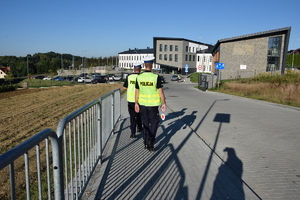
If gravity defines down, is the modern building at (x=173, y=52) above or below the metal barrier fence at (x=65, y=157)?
above

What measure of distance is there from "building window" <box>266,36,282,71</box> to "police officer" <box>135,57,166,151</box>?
36225 millimetres

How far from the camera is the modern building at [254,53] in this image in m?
35.8

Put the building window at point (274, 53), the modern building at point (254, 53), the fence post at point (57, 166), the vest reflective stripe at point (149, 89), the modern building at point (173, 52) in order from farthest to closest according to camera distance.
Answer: the modern building at point (173, 52)
the building window at point (274, 53)
the modern building at point (254, 53)
the vest reflective stripe at point (149, 89)
the fence post at point (57, 166)

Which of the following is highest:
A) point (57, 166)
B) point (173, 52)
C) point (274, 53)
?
point (173, 52)

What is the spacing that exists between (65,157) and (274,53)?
129 feet

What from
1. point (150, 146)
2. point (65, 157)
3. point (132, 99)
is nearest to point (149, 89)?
point (150, 146)

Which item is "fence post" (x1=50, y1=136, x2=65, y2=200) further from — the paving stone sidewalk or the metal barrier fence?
the paving stone sidewalk

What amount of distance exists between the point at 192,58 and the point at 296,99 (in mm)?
74395

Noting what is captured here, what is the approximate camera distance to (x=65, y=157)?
2805 mm

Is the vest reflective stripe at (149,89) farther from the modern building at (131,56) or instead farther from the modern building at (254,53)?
the modern building at (131,56)

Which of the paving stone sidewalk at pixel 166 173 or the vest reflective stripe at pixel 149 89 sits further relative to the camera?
the vest reflective stripe at pixel 149 89

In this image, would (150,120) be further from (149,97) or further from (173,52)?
(173,52)

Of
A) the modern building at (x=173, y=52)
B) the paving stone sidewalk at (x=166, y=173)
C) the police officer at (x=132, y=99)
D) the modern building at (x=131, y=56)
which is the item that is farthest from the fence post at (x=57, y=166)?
the modern building at (x=131, y=56)

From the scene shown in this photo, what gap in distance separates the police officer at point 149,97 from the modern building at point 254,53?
3380 centimetres
